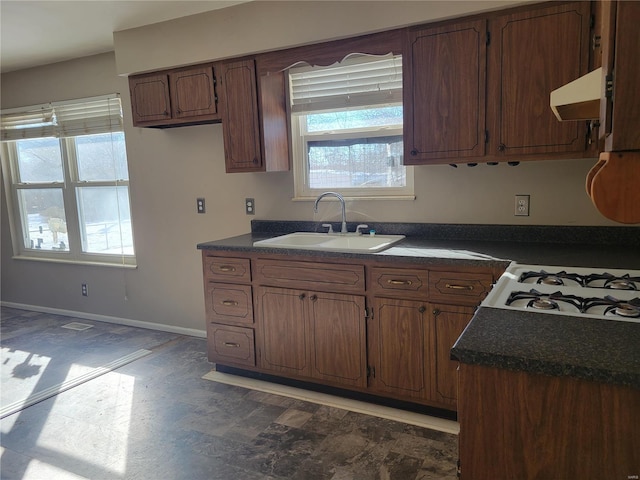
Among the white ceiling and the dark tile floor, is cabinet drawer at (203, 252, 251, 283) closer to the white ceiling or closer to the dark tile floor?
the dark tile floor

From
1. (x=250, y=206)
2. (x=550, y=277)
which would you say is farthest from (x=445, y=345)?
(x=250, y=206)

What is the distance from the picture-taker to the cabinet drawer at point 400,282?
2.36m

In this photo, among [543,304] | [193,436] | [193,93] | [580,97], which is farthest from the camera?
[193,93]

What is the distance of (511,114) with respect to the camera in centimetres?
233

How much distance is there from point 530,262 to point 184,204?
2715mm

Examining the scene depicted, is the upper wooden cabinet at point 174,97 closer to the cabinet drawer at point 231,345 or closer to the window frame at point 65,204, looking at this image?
the window frame at point 65,204

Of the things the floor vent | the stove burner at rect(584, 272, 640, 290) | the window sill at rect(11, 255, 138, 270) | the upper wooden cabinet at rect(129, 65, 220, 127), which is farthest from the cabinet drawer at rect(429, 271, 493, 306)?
the floor vent

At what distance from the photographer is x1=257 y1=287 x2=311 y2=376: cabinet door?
9.00 feet

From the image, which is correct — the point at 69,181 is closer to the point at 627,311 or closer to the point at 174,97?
the point at 174,97

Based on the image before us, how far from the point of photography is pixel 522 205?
2621 millimetres

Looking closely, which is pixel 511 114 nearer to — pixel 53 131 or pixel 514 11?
pixel 514 11

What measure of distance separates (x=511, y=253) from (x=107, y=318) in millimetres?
3700

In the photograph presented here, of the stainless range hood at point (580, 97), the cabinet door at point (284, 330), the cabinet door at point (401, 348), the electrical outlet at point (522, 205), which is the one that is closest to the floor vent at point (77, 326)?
the cabinet door at point (284, 330)

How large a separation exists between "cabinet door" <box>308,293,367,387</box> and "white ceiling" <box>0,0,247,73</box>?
197 cm
